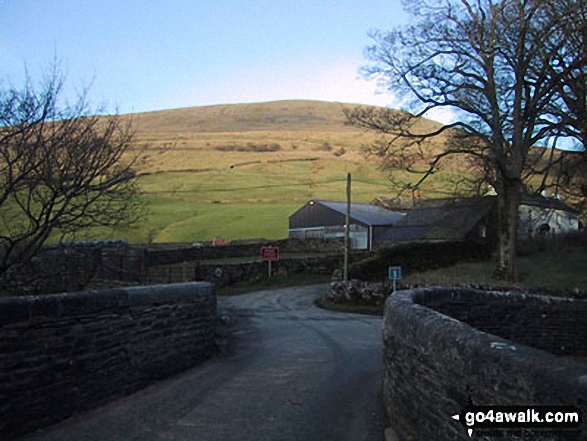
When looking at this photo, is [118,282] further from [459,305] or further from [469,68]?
[459,305]

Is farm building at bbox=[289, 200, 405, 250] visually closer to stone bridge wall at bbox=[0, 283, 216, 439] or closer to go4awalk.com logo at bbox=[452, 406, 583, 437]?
stone bridge wall at bbox=[0, 283, 216, 439]

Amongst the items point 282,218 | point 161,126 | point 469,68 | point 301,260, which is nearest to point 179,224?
point 282,218

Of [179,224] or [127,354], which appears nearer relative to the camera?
[127,354]

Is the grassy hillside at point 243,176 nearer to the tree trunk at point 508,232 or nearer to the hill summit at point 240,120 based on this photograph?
the hill summit at point 240,120

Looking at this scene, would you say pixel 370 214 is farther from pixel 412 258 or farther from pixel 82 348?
pixel 82 348

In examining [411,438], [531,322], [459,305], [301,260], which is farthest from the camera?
[301,260]

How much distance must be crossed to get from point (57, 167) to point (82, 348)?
751 cm

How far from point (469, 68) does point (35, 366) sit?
25.6 meters

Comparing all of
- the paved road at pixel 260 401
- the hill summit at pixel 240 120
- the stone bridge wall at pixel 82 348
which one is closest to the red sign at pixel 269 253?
the paved road at pixel 260 401

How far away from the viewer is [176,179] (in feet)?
305

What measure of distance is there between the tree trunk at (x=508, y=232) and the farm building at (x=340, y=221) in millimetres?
20441

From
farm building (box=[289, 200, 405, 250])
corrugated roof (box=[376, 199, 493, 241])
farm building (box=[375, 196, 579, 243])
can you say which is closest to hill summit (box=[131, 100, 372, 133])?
farm building (box=[289, 200, 405, 250])

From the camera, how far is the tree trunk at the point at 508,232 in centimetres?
2784

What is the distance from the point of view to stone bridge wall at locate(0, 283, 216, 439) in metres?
6.57
